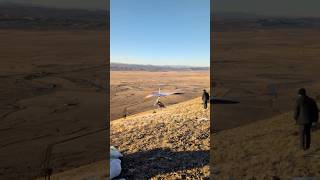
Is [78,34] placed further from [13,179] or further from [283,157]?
[283,157]

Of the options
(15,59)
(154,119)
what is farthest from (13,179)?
(154,119)

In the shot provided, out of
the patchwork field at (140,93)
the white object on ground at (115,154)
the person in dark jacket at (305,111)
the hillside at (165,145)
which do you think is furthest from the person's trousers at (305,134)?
the patchwork field at (140,93)

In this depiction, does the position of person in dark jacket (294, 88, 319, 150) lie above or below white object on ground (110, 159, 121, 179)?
above

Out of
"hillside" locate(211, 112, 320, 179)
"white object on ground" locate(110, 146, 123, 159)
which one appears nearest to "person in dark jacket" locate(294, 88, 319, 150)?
"hillside" locate(211, 112, 320, 179)

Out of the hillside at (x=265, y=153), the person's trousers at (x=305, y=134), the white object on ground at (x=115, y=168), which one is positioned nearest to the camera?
the hillside at (x=265, y=153)

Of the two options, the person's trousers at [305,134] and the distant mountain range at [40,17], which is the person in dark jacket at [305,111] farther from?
the distant mountain range at [40,17]

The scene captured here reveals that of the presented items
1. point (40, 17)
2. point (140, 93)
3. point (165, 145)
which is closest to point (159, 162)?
point (165, 145)

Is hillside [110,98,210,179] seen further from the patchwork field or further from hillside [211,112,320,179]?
the patchwork field
